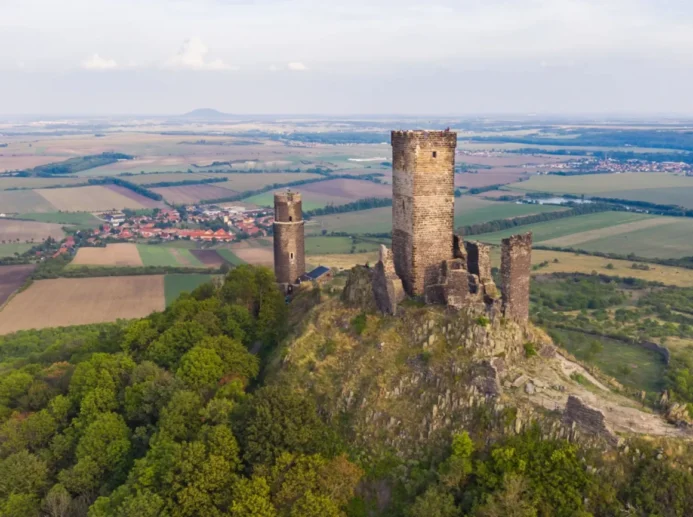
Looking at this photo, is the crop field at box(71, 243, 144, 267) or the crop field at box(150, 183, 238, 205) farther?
the crop field at box(150, 183, 238, 205)

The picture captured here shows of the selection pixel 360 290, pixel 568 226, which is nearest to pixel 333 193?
pixel 568 226

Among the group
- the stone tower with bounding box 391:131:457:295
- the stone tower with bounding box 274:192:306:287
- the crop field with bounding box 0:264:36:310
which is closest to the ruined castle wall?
the stone tower with bounding box 391:131:457:295

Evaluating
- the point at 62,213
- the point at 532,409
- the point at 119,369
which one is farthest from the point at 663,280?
the point at 62,213

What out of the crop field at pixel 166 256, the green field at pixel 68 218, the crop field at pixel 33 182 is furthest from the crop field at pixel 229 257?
the crop field at pixel 33 182

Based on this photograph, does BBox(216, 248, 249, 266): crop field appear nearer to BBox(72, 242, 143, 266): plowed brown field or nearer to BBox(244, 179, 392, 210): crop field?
BBox(72, 242, 143, 266): plowed brown field

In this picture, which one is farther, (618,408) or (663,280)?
(663,280)

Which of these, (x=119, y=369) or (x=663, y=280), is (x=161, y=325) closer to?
(x=119, y=369)
